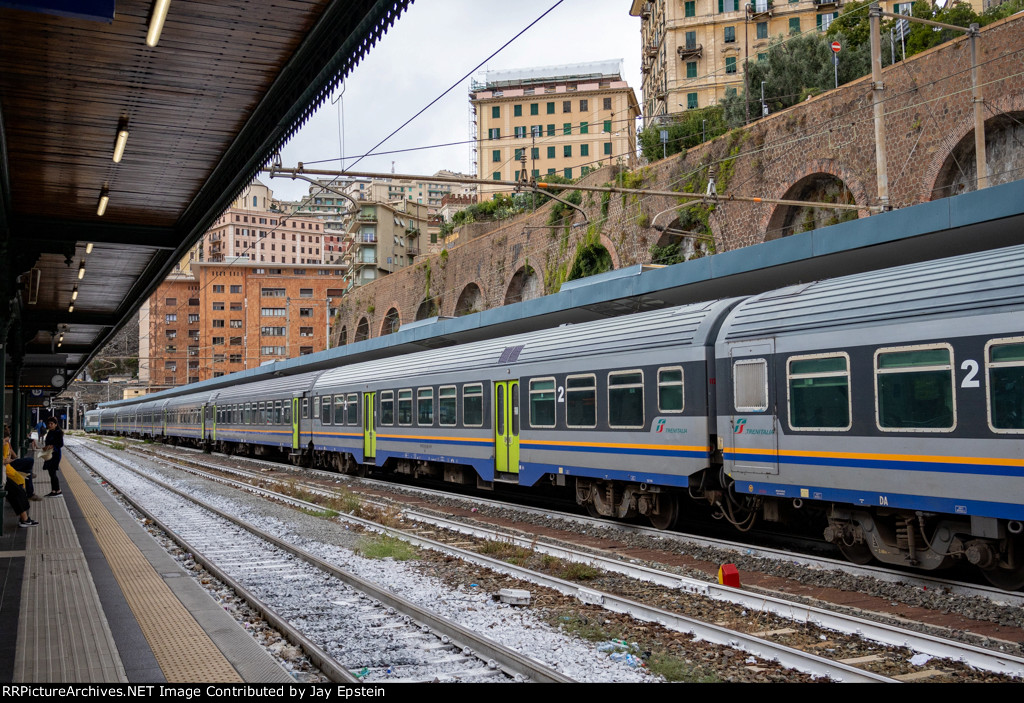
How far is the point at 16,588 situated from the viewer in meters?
8.79

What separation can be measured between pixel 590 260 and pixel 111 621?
31787 millimetres

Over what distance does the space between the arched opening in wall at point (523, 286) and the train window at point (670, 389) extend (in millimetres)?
29578

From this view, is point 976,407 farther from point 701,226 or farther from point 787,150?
point 701,226

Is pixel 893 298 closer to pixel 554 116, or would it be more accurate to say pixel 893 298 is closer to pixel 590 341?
pixel 590 341

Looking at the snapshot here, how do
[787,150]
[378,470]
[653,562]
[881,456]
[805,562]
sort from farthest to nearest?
[787,150] → [378,470] → [653,562] → [805,562] → [881,456]

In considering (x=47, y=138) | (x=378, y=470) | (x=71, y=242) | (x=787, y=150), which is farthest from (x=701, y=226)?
(x=47, y=138)

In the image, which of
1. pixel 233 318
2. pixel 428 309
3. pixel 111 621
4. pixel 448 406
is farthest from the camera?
pixel 233 318

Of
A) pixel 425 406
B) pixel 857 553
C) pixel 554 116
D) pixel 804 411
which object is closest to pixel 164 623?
pixel 804 411

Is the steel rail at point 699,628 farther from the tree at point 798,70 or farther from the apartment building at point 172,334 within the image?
the apartment building at point 172,334

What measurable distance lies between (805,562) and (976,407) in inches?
107

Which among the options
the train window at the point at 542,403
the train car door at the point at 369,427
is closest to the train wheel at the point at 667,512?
the train window at the point at 542,403

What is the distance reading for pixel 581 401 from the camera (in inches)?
568

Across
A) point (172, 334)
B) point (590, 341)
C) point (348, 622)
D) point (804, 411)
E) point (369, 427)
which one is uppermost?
point (172, 334)

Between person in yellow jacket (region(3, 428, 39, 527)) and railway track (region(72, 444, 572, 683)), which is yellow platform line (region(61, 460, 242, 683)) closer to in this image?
railway track (region(72, 444, 572, 683))
